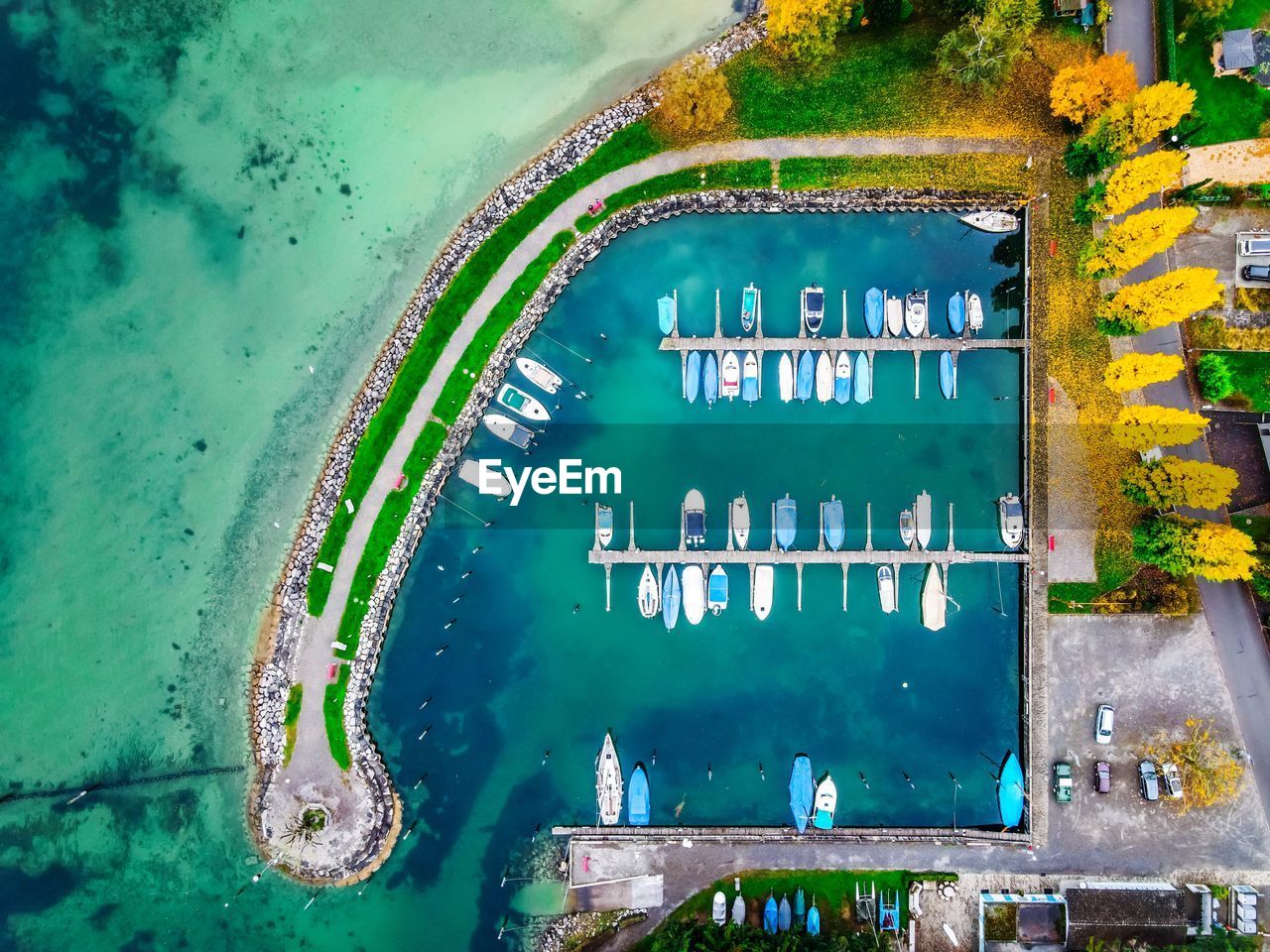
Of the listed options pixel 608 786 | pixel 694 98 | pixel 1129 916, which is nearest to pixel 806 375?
pixel 694 98

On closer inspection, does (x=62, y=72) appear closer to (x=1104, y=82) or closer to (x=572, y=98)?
(x=572, y=98)

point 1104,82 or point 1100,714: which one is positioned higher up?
point 1104,82

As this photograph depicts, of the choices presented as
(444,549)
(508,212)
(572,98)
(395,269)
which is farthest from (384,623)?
(572,98)

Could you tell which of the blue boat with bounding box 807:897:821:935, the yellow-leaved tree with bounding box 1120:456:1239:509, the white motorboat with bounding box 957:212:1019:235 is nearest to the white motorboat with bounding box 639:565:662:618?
the blue boat with bounding box 807:897:821:935

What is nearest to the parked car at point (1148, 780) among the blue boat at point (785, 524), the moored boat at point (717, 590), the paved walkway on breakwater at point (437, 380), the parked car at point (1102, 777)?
the parked car at point (1102, 777)

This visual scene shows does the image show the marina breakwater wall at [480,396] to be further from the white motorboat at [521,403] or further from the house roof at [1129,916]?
the house roof at [1129,916]

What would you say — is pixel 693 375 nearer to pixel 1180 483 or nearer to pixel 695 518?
pixel 695 518

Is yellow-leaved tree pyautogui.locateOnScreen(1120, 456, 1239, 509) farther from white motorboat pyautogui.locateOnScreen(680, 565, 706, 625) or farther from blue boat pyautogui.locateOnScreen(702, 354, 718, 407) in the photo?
white motorboat pyautogui.locateOnScreen(680, 565, 706, 625)
